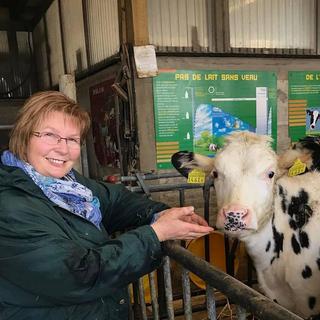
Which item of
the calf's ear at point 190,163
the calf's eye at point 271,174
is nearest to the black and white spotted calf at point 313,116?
the calf's ear at point 190,163

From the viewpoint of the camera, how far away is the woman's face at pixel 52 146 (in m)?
1.52

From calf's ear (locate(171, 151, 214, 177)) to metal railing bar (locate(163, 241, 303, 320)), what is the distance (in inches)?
54.7

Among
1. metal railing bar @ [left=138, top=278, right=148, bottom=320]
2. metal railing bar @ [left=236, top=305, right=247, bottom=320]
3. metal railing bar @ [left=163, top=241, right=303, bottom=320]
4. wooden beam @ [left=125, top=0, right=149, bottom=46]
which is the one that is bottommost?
metal railing bar @ [left=138, top=278, right=148, bottom=320]

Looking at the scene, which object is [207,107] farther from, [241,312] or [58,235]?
[241,312]

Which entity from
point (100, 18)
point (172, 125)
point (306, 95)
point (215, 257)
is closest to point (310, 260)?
point (215, 257)

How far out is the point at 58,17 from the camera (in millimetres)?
7105

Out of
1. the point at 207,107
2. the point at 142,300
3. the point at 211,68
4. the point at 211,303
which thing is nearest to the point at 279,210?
the point at 142,300

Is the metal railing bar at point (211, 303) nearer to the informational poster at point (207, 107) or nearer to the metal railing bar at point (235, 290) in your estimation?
the metal railing bar at point (235, 290)

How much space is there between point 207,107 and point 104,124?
54.1 inches

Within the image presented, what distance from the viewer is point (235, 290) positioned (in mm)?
1111

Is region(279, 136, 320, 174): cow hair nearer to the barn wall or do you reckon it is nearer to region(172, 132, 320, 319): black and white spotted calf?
region(172, 132, 320, 319): black and white spotted calf

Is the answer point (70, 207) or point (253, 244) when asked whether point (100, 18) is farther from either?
point (70, 207)

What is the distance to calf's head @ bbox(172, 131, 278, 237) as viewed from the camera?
85.4 inches

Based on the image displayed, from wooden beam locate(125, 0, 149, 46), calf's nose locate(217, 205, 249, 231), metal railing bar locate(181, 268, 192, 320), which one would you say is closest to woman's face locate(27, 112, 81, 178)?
metal railing bar locate(181, 268, 192, 320)
